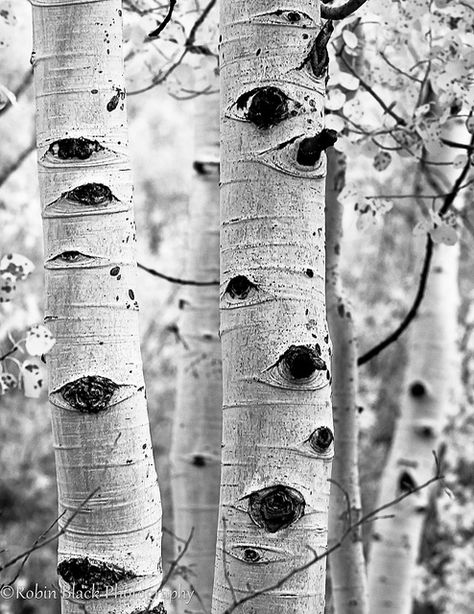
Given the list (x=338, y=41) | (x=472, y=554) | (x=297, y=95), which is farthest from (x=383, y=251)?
(x=297, y=95)

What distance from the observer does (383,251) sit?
362 inches

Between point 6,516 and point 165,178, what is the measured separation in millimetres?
5638

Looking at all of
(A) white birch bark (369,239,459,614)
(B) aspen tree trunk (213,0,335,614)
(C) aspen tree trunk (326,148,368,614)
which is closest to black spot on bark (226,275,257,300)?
(B) aspen tree trunk (213,0,335,614)

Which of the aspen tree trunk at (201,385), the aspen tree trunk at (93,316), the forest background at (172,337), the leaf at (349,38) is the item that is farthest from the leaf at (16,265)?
the forest background at (172,337)

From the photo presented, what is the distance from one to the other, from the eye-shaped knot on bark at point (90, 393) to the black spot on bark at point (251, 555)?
1.11 ft

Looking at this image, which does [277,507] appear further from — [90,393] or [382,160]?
[382,160]

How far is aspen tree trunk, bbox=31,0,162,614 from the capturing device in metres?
1.24

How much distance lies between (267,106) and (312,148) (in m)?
0.11

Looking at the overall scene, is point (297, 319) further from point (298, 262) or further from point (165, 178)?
point (165, 178)

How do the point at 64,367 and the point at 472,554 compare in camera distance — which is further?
the point at 472,554

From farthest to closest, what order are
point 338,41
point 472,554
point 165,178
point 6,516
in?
1. point 165,178
2. point 6,516
3. point 472,554
4. point 338,41

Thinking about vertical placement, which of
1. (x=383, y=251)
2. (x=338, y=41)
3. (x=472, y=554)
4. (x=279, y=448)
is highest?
(x=383, y=251)

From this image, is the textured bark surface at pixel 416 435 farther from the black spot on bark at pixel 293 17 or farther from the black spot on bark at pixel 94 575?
the black spot on bark at pixel 94 575

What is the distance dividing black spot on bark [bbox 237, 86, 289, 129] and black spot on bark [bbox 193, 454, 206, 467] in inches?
59.5
